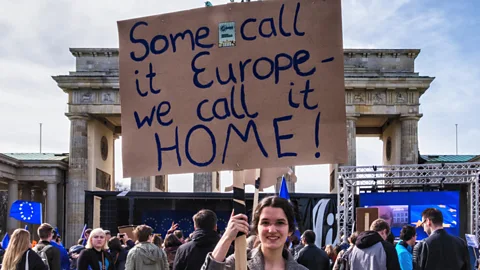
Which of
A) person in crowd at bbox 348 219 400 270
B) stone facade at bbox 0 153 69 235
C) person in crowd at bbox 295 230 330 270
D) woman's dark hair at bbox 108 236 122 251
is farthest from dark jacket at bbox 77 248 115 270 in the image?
stone facade at bbox 0 153 69 235

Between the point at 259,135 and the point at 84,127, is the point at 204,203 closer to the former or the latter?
the point at 84,127

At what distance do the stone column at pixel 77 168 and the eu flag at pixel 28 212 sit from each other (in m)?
24.9

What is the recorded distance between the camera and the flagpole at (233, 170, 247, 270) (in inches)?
152

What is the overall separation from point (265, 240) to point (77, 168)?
43082mm

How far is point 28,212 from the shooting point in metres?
20.0

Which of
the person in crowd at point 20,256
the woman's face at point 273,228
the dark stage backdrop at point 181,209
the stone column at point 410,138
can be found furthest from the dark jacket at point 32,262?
the stone column at point 410,138

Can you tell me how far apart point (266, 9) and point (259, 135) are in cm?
80

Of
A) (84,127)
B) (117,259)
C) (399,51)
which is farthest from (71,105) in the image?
(117,259)

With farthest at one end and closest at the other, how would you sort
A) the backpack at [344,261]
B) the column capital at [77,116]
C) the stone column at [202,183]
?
the column capital at [77,116], the stone column at [202,183], the backpack at [344,261]

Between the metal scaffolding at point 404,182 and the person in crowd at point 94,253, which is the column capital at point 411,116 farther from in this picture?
the person in crowd at point 94,253

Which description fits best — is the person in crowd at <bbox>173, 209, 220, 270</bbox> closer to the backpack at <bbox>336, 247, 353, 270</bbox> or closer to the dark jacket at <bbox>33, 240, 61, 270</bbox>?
the backpack at <bbox>336, 247, 353, 270</bbox>

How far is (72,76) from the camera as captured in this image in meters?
45.2

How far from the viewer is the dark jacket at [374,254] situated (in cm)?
732

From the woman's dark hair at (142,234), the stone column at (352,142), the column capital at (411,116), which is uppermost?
the column capital at (411,116)
